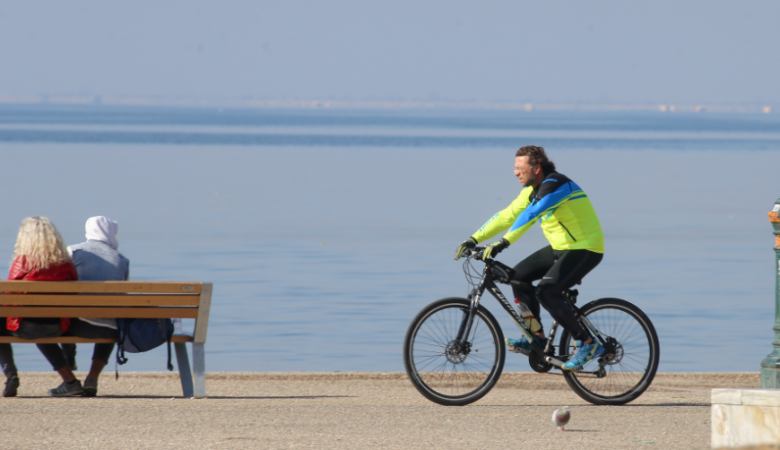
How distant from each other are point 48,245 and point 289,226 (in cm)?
1459

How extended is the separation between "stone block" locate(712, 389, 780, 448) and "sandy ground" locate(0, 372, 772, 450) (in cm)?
28

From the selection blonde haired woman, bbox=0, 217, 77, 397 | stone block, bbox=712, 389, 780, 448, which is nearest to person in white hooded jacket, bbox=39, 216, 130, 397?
blonde haired woman, bbox=0, 217, 77, 397

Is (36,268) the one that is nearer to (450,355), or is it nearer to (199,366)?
(199,366)

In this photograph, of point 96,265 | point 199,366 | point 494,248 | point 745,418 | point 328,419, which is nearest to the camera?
point 745,418

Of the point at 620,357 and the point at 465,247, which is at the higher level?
the point at 465,247

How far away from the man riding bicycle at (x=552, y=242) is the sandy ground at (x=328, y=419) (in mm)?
455

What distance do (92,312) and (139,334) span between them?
0.98 feet

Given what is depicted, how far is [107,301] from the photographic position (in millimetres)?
6953

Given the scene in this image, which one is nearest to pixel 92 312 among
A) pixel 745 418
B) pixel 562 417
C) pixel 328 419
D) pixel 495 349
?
pixel 328 419

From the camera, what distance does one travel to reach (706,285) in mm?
14969

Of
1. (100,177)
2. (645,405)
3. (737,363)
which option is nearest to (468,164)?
(100,177)

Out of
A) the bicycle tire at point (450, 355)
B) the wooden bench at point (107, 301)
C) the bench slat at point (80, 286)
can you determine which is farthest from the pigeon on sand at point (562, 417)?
the bench slat at point (80, 286)

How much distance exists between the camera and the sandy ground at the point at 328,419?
571cm

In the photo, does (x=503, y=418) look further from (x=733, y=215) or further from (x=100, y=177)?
(x=100, y=177)
